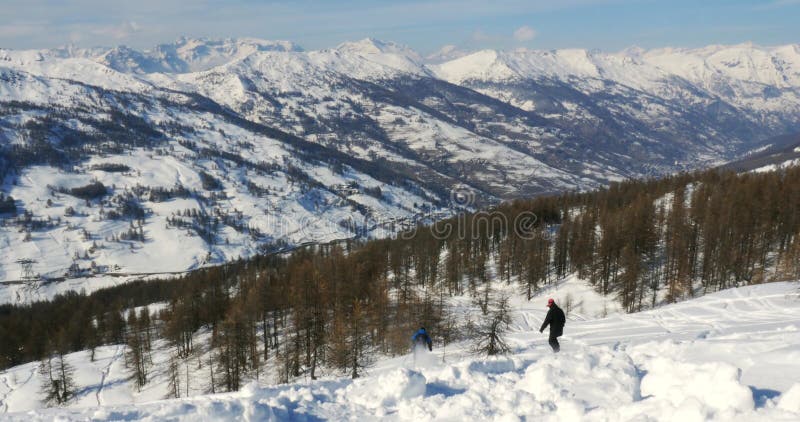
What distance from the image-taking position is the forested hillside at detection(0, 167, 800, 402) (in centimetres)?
5381

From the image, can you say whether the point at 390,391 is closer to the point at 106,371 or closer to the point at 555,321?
the point at 555,321

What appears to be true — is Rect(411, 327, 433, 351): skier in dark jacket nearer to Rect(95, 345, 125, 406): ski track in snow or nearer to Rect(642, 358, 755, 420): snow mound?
Rect(642, 358, 755, 420): snow mound

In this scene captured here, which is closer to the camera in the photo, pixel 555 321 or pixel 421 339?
pixel 555 321

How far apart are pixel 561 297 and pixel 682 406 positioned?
7238 cm

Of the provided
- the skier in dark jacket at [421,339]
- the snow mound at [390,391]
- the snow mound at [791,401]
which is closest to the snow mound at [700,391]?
the snow mound at [791,401]

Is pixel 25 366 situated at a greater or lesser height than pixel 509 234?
lesser

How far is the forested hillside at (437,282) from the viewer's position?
5381 cm

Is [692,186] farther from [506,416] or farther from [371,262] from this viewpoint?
[506,416]

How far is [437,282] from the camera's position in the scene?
105 m

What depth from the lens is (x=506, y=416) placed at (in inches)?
516

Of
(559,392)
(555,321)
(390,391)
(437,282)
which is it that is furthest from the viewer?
(437,282)

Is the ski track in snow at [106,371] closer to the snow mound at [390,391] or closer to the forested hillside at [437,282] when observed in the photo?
the forested hillside at [437,282]

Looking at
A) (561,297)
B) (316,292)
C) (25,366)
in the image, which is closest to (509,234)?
(561,297)

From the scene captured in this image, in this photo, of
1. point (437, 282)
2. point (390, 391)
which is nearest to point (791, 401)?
point (390, 391)
